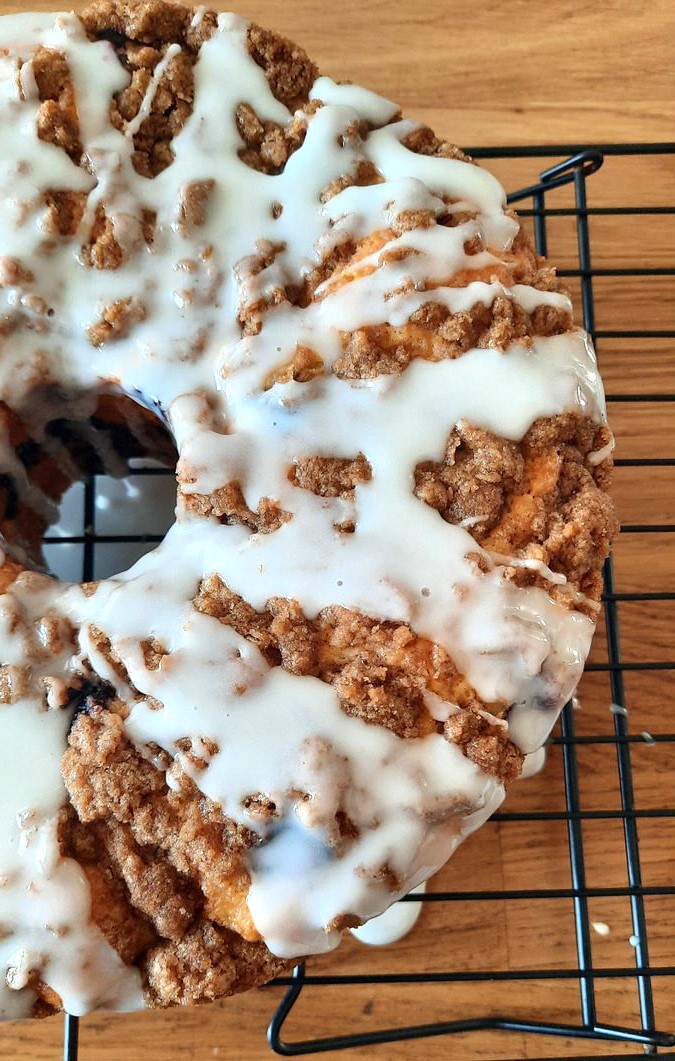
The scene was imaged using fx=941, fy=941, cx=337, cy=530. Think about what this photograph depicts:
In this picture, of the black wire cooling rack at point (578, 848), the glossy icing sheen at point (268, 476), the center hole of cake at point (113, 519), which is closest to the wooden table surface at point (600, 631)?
the black wire cooling rack at point (578, 848)

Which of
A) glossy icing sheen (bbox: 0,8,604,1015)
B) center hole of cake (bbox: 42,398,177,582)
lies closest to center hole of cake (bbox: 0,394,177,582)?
center hole of cake (bbox: 42,398,177,582)

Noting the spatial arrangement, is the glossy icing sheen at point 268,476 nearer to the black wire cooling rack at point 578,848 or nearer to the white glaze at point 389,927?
the black wire cooling rack at point 578,848

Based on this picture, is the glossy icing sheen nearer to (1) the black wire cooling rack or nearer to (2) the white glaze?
(1) the black wire cooling rack

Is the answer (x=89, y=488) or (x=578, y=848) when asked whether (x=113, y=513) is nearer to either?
(x=89, y=488)

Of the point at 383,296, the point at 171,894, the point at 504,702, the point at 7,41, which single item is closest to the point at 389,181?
the point at 383,296

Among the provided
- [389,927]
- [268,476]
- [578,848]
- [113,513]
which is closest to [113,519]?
[113,513]

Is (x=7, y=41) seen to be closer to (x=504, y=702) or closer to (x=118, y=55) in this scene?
(x=118, y=55)
